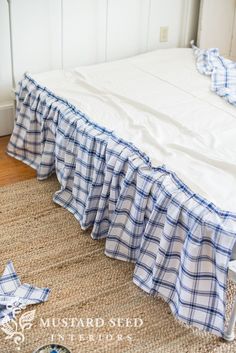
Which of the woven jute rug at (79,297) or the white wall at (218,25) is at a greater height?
the white wall at (218,25)

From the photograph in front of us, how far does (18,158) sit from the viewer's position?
8.97ft

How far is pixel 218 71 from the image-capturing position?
8.75ft

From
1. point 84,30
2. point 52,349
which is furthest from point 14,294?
point 84,30

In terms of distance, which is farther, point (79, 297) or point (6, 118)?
point (6, 118)

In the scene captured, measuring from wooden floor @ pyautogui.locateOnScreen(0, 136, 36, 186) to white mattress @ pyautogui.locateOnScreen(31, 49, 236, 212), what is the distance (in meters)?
0.43

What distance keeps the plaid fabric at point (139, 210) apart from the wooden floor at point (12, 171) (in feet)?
0.22

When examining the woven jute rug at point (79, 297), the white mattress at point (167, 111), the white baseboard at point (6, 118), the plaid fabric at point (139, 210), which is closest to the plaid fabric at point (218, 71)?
the white mattress at point (167, 111)

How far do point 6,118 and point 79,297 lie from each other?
55.4 inches

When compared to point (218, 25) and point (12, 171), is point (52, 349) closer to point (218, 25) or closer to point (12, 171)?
point (12, 171)

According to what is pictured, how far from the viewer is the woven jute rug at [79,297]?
1680 millimetres

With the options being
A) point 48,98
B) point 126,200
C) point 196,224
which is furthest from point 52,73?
point 196,224

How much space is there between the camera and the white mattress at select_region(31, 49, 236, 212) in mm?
1863

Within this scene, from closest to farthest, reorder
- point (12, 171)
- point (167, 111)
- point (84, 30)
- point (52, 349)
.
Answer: point (52, 349)
point (167, 111)
point (12, 171)
point (84, 30)

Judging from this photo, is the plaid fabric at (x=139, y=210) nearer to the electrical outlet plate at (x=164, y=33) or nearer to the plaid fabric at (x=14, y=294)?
the plaid fabric at (x=14, y=294)
